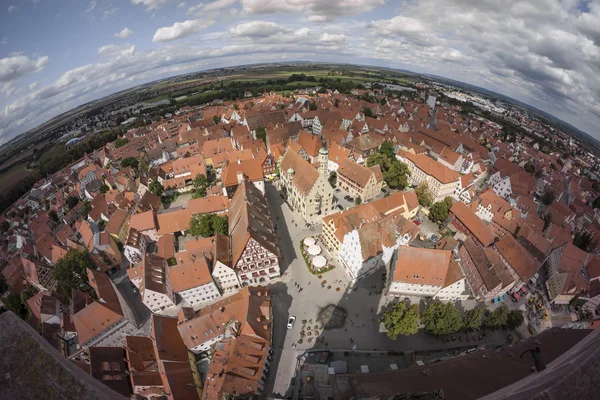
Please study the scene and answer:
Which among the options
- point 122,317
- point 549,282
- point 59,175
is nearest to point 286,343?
point 122,317

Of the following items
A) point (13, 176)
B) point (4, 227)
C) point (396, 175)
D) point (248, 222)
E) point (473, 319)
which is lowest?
point (4, 227)

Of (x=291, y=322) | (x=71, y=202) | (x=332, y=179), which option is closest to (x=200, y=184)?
(x=332, y=179)

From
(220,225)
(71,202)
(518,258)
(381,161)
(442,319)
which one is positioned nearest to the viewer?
(442,319)

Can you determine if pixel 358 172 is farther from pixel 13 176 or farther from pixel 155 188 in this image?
pixel 13 176

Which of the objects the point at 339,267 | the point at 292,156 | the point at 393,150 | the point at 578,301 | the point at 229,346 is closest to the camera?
the point at 229,346

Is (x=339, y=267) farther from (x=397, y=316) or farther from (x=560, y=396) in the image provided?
(x=560, y=396)

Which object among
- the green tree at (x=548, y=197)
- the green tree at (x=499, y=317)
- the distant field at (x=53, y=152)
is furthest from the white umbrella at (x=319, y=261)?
the distant field at (x=53, y=152)

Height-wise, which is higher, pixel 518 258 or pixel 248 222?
pixel 248 222
